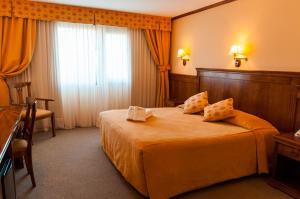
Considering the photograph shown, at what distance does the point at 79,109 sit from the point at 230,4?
11.5 feet

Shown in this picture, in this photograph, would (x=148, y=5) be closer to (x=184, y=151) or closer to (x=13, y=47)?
(x=13, y=47)

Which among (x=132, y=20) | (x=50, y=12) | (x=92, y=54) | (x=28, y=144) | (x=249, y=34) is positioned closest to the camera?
(x=28, y=144)

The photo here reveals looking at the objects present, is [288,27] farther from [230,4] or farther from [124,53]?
[124,53]

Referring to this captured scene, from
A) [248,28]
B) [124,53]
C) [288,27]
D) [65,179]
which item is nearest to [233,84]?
[248,28]

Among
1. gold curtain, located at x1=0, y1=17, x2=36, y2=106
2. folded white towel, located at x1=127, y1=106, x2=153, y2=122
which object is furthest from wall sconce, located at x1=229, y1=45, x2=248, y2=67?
gold curtain, located at x1=0, y1=17, x2=36, y2=106

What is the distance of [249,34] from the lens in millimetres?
3457

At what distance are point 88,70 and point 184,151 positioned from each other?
3.16 m

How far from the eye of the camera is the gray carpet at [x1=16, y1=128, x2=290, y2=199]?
248 cm

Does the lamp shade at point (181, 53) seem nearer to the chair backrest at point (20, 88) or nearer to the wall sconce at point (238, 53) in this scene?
the wall sconce at point (238, 53)

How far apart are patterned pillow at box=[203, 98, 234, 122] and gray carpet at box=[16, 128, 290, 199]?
34.0 inches

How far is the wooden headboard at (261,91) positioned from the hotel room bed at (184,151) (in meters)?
0.23

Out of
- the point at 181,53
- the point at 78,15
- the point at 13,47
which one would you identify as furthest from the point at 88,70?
the point at 181,53

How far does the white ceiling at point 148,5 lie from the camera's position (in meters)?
4.04

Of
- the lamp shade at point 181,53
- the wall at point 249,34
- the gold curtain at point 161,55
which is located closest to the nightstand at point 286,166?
the wall at point 249,34
